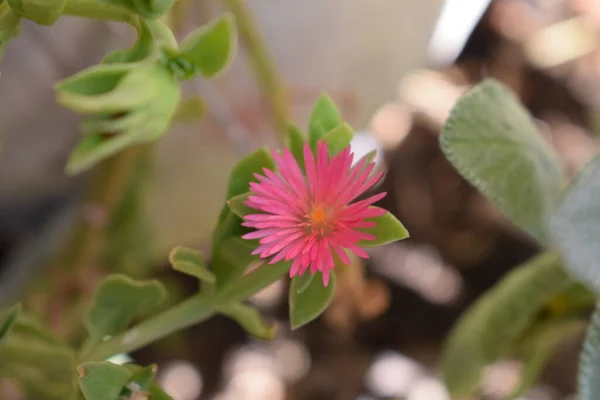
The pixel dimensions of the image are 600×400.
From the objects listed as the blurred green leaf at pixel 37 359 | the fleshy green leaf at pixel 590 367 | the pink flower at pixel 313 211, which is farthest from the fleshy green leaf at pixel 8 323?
the fleshy green leaf at pixel 590 367

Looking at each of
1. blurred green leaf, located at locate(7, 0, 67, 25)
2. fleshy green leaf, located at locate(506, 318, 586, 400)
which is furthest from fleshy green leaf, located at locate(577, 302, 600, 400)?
blurred green leaf, located at locate(7, 0, 67, 25)

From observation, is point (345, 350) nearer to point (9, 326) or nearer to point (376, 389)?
point (376, 389)

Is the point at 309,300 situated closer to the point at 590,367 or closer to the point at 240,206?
the point at 240,206

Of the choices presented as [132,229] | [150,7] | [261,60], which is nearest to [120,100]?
[150,7]

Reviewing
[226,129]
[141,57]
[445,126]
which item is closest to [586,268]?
[445,126]

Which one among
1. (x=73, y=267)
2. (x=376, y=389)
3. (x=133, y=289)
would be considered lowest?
(x=376, y=389)

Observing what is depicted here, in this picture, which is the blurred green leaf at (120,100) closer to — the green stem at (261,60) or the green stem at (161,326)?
the green stem at (161,326)

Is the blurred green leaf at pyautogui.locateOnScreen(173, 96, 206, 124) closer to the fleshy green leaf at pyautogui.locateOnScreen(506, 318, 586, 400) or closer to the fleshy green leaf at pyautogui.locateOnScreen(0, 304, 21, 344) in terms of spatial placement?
the fleshy green leaf at pyautogui.locateOnScreen(0, 304, 21, 344)

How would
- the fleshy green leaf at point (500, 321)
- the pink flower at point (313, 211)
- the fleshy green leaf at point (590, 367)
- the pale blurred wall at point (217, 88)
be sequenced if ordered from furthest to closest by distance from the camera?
the pale blurred wall at point (217, 88)
the fleshy green leaf at point (500, 321)
the fleshy green leaf at point (590, 367)
the pink flower at point (313, 211)

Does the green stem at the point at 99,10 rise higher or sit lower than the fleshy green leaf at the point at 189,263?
higher
